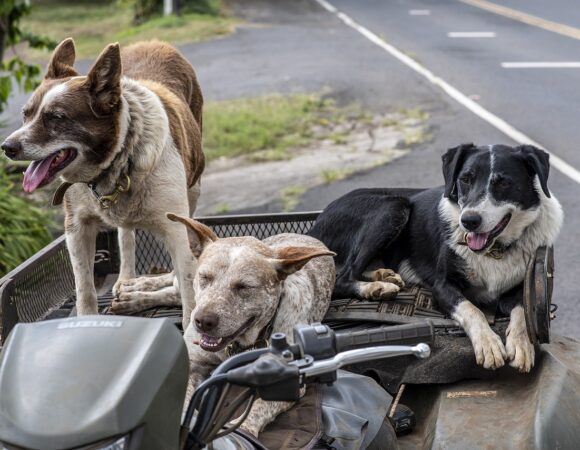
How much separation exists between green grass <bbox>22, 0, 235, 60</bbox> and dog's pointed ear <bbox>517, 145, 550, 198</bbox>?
13.6 metres

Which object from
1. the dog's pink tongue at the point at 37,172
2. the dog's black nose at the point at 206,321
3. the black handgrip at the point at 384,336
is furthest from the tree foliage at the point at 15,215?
the black handgrip at the point at 384,336

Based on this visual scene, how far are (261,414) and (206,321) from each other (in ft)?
1.08

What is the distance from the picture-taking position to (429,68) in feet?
47.8

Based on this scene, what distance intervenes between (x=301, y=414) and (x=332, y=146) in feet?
26.4

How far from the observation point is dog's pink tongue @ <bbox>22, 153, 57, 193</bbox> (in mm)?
3926

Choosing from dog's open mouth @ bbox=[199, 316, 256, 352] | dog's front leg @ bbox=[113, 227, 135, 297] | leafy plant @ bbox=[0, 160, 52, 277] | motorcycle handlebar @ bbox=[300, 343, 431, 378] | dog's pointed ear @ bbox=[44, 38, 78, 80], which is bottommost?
leafy plant @ bbox=[0, 160, 52, 277]

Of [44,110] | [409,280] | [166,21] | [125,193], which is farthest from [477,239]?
[166,21]

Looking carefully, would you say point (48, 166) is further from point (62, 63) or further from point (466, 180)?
point (466, 180)

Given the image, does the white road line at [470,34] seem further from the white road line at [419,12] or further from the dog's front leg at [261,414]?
the dog's front leg at [261,414]

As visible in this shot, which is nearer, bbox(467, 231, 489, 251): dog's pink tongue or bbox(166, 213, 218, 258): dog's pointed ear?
bbox(166, 213, 218, 258): dog's pointed ear

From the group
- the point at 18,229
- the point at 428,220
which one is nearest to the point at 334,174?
the point at 18,229

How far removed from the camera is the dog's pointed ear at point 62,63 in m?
4.27

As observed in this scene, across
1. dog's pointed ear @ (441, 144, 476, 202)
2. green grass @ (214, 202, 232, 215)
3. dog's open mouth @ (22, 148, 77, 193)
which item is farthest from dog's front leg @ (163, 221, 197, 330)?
green grass @ (214, 202, 232, 215)

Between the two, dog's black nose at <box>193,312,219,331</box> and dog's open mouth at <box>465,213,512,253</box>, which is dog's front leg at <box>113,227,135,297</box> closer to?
dog's open mouth at <box>465,213,512,253</box>
